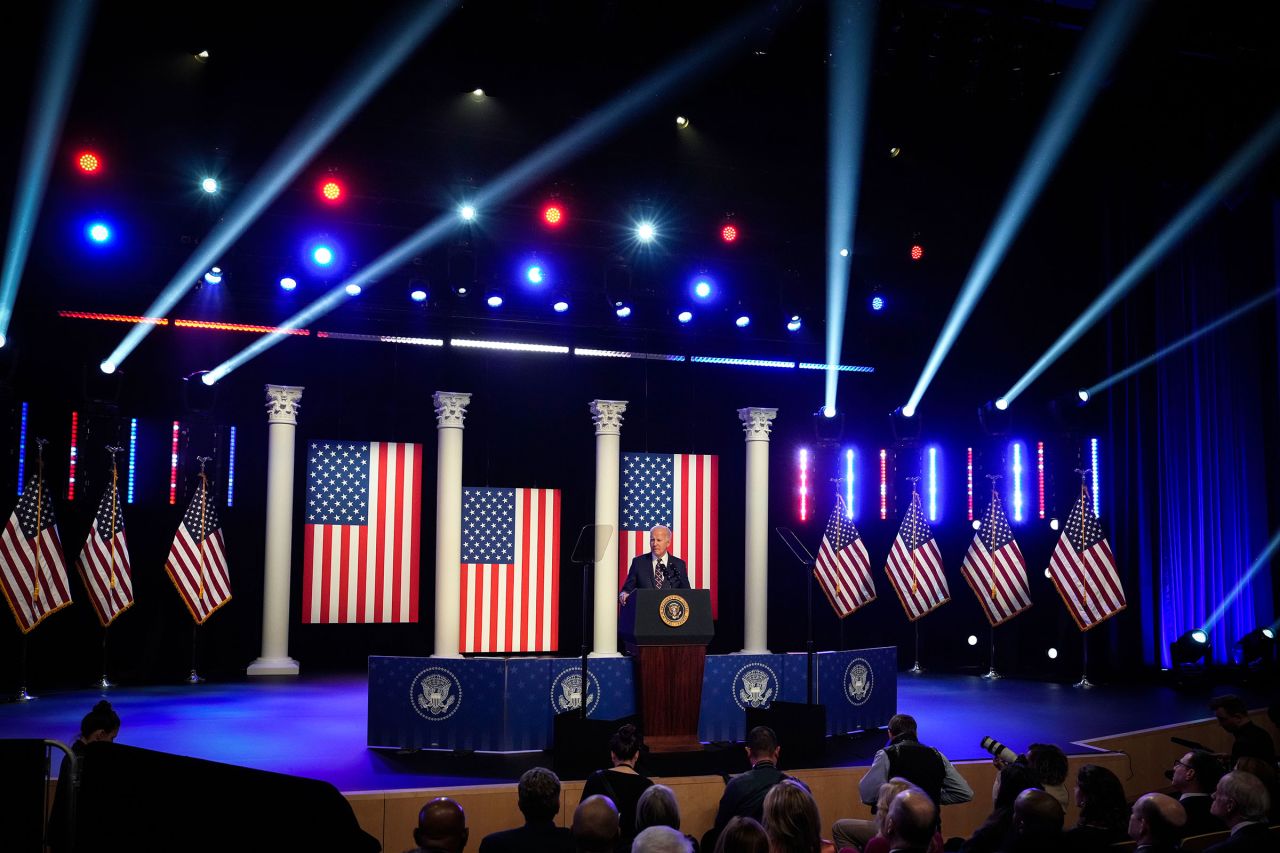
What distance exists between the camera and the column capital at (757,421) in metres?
16.0

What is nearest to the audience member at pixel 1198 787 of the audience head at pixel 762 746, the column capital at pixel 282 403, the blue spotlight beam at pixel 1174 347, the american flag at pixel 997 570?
the audience head at pixel 762 746

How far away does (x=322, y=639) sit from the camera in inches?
574

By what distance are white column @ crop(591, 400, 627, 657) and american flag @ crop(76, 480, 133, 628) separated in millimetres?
5987

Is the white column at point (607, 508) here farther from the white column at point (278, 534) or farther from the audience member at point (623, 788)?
the audience member at point (623, 788)

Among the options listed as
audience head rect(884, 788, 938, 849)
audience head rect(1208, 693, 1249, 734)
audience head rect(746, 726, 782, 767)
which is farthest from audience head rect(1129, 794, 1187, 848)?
audience head rect(1208, 693, 1249, 734)

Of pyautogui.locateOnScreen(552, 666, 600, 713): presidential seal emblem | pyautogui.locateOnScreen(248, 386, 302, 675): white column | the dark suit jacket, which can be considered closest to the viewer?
pyautogui.locateOnScreen(552, 666, 600, 713): presidential seal emblem

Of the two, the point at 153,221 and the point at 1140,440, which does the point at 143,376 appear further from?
the point at 1140,440

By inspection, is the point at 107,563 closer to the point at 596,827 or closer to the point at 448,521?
the point at 448,521

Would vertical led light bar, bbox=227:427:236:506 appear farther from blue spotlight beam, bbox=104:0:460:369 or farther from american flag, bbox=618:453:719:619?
american flag, bbox=618:453:719:619

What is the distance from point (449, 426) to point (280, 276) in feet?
10.2

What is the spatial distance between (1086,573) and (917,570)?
2.13 m

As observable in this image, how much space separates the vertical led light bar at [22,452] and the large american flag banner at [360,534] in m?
3.31

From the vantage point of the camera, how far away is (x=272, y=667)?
13.8m

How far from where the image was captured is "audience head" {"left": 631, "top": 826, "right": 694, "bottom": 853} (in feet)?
11.8
